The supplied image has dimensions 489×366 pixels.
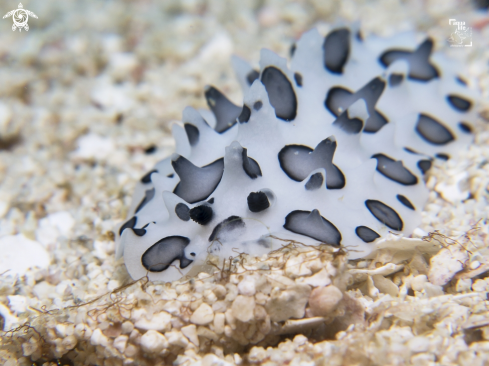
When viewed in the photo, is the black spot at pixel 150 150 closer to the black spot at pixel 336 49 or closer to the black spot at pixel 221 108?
the black spot at pixel 221 108

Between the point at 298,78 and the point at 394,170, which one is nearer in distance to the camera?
the point at 394,170

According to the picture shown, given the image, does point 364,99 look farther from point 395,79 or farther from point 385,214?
point 385,214

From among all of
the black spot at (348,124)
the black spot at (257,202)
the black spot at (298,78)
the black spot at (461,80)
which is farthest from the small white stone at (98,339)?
the black spot at (461,80)

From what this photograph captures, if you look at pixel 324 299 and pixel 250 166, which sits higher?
pixel 250 166

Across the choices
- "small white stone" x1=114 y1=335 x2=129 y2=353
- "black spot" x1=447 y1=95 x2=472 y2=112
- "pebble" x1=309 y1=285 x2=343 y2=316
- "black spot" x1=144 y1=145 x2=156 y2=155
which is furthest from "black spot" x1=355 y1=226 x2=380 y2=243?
"black spot" x1=144 y1=145 x2=156 y2=155

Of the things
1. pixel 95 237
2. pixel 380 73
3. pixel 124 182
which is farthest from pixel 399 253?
pixel 124 182

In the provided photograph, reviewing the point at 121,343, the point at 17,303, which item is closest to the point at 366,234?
the point at 121,343

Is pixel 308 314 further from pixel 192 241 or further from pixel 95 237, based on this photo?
pixel 95 237
